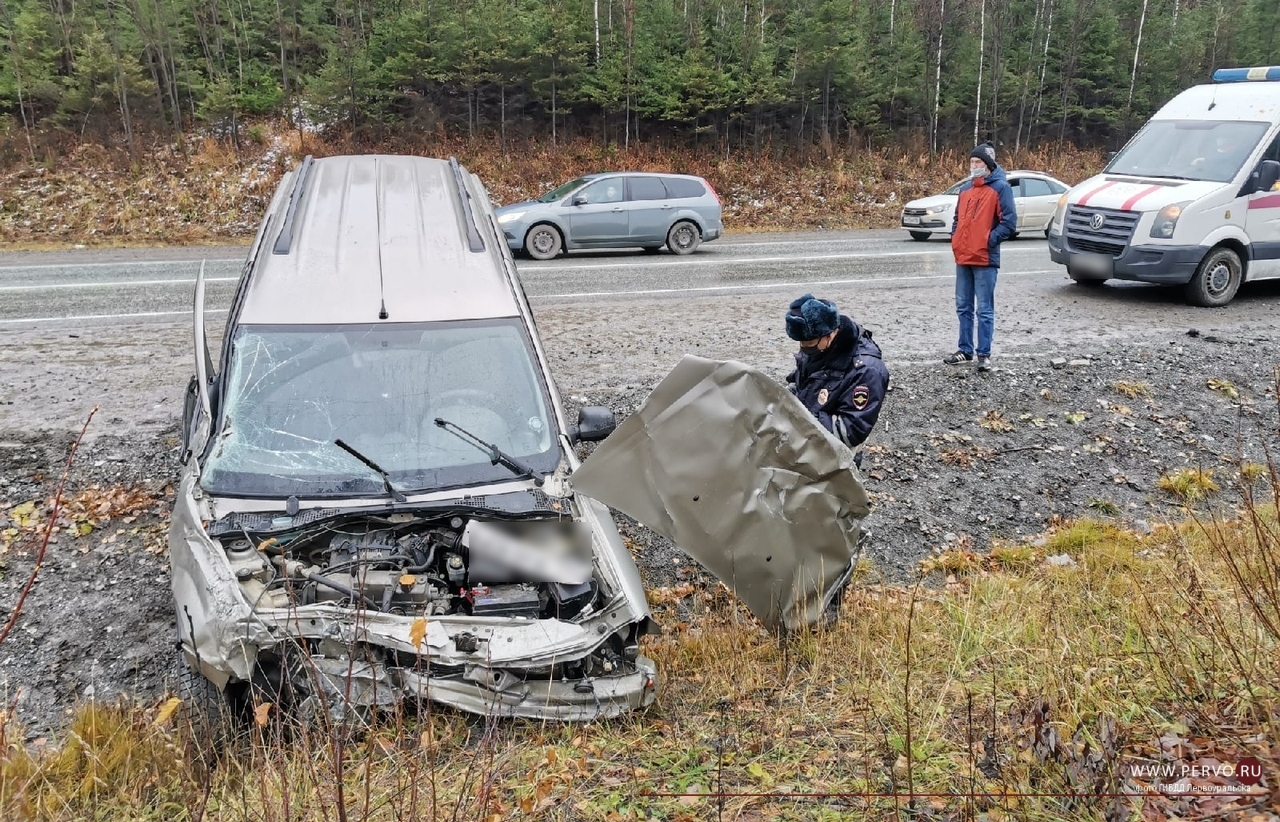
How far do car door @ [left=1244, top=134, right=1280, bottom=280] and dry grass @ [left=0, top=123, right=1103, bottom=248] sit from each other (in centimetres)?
1062

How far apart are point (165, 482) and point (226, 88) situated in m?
18.6

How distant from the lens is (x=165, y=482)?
6.20 m

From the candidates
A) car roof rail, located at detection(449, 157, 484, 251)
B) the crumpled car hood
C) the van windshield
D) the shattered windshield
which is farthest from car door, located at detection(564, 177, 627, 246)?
the crumpled car hood

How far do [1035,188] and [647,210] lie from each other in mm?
9473

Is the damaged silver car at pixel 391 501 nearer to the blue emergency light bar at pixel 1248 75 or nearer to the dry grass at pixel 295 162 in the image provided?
the blue emergency light bar at pixel 1248 75

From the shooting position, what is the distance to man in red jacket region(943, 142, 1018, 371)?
8.23 meters

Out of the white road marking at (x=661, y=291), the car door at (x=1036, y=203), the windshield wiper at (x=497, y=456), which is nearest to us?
the windshield wiper at (x=497, y=456)

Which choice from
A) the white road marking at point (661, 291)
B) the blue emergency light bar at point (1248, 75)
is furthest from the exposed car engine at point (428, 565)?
the blue emergency light bar at point (1248, 75)

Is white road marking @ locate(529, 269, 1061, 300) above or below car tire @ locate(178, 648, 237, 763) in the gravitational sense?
above

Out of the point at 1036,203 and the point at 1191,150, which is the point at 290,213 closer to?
the point at 1191,150

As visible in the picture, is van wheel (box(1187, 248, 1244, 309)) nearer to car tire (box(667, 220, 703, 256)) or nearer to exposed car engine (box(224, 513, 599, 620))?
car tire (box(667, 220, 703, 256))

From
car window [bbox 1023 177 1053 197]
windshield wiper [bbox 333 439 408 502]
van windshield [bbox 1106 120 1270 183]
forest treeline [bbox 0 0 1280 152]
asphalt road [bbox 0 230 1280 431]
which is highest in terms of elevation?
forest treeline [bbox 0 0 1280 152]

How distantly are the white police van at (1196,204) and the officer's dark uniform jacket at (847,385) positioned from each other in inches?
316

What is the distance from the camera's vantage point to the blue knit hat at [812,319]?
4.43m
